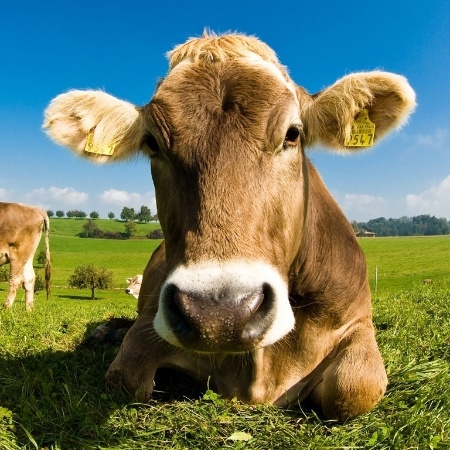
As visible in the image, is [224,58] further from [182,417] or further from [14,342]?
[14,342]

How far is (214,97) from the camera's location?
2.83 metres

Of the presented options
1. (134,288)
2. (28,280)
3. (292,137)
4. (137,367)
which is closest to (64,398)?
(137,367)

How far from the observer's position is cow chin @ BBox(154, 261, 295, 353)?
2.16m

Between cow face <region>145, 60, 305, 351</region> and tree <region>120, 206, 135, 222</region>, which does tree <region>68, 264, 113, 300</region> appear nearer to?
cow face <region>145, 60, 305, 351</region>

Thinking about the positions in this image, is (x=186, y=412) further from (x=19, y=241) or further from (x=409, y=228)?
(x=409, y=228)

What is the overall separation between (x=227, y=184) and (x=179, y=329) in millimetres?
779

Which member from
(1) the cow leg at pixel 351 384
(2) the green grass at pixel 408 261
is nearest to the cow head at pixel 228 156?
(1) the cow leg at pixel 351 384

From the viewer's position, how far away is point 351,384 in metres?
3.19

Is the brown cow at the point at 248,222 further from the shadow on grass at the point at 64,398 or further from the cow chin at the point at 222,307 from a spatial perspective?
the shadow on grass at the point at 64,398

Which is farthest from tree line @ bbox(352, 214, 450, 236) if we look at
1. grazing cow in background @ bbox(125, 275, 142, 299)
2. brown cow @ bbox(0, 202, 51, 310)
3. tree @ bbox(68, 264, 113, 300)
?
brown cow @ bbox(0, 202, 51, 310)

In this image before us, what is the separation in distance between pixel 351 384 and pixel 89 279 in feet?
191

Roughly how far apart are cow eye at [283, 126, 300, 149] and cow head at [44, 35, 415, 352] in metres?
0.01

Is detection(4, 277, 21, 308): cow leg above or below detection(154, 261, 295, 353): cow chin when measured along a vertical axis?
below

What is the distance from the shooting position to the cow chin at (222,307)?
85.2 inches
